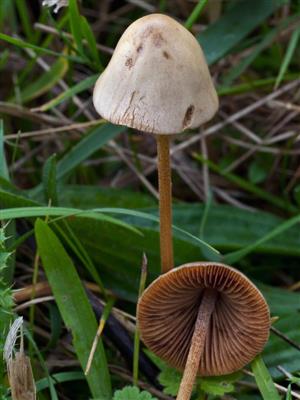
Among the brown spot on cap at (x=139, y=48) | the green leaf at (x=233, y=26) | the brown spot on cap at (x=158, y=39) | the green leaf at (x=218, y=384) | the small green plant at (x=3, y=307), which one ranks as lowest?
the green leaf at (x=218, y=384)

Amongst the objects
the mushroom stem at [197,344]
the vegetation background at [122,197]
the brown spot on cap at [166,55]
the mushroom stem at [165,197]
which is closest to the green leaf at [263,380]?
the vegetation background at [122,197]

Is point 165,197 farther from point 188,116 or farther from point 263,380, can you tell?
point 263,380

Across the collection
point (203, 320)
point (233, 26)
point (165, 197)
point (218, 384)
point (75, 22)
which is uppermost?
point (75, 22)

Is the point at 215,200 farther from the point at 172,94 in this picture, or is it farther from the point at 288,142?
the point at 172,94

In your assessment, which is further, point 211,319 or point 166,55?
point 211,319

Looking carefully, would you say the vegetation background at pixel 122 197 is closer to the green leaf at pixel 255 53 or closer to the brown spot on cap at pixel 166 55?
the green leaf at pixel 255 53

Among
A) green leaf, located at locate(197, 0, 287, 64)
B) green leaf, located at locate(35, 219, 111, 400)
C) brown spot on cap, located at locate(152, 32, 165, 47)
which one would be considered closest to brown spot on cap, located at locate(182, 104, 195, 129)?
brown spot on cap, located at locate(152, 32, 165, 47)

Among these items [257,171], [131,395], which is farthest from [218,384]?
[257,171]
